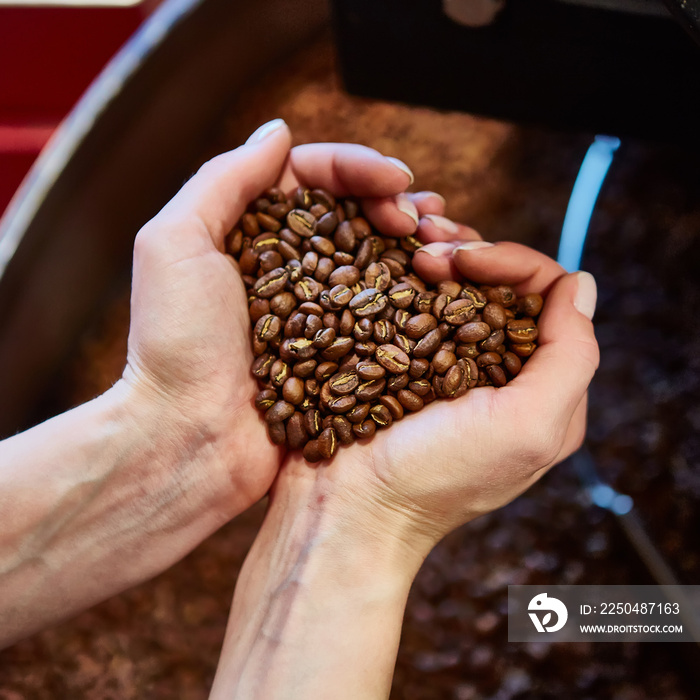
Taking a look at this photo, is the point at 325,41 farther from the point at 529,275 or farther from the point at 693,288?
the point at 693,288

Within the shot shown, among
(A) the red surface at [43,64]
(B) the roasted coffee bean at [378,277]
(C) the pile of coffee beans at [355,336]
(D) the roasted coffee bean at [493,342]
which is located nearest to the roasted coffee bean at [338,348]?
(C) the pile of coffee beans at [355,336]

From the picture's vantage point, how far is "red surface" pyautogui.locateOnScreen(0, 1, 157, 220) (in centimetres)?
142

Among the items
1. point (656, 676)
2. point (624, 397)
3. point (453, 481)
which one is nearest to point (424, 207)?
point (453, 481)

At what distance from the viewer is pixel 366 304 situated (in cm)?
96

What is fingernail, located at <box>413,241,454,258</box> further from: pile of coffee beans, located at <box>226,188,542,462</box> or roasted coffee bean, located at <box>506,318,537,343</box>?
roasted coffee bean, located at <box>506,318,537,343</box>

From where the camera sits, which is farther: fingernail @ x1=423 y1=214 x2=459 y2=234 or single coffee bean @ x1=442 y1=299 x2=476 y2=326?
fingernail @ x1=423 y1=214 x2=459 y2=234

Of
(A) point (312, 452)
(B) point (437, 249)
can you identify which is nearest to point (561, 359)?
(B) point (437, 249)

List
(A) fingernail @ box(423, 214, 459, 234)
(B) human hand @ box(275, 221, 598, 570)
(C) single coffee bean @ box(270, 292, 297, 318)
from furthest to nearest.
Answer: (A) fingernail @ box(423, 214, 459, 234) < (C) single coffee bean @ box(270, 292, 297, 318) < (B) human hand @ box(275, 221, 598, 570)

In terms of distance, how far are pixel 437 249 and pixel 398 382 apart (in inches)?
9.9

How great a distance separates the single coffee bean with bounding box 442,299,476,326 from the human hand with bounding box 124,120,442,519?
0.17 metres

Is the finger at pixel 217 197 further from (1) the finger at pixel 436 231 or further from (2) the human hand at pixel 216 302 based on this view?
(1) the finger at pixel 436 231

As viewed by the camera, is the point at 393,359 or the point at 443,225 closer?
the point at 393,359

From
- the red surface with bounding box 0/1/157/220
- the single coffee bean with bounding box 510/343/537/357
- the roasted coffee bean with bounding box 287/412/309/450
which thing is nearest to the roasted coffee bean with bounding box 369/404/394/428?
the roasted coffee bean with bounding box 287/412/309/450

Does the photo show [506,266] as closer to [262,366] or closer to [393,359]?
[393,359]
